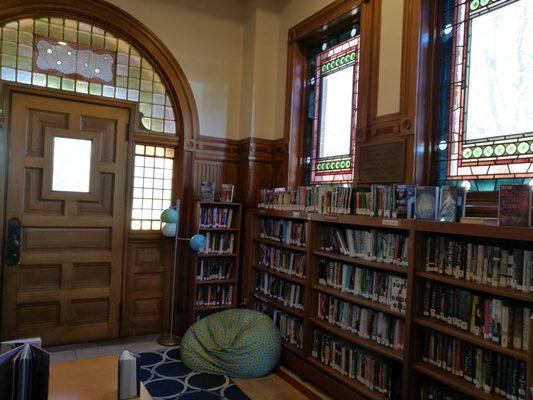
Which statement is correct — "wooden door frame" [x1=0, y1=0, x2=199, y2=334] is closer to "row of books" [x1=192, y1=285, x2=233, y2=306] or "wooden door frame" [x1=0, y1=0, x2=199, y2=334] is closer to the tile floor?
the tile floor

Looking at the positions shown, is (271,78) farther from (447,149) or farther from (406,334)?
(406,334)

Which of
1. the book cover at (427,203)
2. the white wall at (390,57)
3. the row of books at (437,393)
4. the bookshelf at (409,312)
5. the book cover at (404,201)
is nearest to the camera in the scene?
the bookshelf at (409,312)

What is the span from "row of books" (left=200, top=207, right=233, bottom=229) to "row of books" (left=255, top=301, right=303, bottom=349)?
3.23ft

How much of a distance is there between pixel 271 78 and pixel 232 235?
1.84 m

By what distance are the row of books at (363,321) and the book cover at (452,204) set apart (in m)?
0.75

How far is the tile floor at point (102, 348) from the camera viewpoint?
3621 millimetres

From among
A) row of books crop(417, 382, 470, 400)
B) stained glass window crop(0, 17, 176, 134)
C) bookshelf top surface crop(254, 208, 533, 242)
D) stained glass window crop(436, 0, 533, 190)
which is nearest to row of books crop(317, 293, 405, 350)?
row of books crop(417, 382, 470, 400)

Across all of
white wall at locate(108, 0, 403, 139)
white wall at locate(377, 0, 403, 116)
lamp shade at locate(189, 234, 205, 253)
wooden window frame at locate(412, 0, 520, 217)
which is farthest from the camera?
white wall at locate(108, 0, 403, 139)

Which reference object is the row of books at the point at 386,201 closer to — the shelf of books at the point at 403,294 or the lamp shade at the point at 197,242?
the shelf of books at the point at 403,294

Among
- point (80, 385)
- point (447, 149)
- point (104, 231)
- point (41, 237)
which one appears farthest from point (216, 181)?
point (80, 385)

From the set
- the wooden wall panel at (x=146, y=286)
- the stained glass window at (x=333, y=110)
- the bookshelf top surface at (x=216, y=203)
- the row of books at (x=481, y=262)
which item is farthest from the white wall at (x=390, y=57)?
the wooden wall panel at (x=146, y=286)

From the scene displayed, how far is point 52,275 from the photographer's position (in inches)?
147

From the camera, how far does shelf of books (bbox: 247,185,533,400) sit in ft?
6.41

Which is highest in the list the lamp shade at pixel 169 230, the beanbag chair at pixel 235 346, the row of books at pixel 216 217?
the row of books at pixel 216 217
